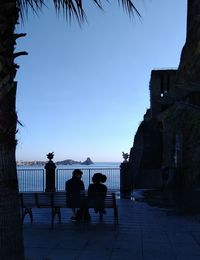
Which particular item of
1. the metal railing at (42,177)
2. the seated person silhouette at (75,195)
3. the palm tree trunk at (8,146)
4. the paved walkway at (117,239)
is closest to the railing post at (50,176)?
the metal railing at (42,177)

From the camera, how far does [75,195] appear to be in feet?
41.7

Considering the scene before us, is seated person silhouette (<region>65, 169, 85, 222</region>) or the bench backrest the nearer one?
the bench backrest

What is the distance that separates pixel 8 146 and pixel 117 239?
158 inches

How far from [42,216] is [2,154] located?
7.82 metres

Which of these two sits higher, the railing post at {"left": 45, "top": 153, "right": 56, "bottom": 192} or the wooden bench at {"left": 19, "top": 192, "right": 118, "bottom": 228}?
the railing post at {"left": 45, "top": 153, "right": 56, "bottom": 192}

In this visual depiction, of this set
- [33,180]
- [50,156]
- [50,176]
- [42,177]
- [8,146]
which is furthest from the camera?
[33,180]

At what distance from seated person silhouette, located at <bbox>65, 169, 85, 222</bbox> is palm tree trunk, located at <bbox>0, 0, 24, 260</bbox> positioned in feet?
17.6

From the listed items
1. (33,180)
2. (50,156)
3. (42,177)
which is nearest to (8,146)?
(50,156)

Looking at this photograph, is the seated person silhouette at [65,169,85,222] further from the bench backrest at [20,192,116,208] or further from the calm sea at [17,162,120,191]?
the calm sea at [17,162,120,191]

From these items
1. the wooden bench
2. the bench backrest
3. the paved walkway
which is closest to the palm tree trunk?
the paved walkway

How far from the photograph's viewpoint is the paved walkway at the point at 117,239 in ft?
28.8

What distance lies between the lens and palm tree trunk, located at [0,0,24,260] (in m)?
7.20

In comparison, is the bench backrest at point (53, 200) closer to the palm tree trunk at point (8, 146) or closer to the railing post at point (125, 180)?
the palm tree trunk at point (8, 146)

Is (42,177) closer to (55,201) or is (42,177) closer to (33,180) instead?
(33,180)
